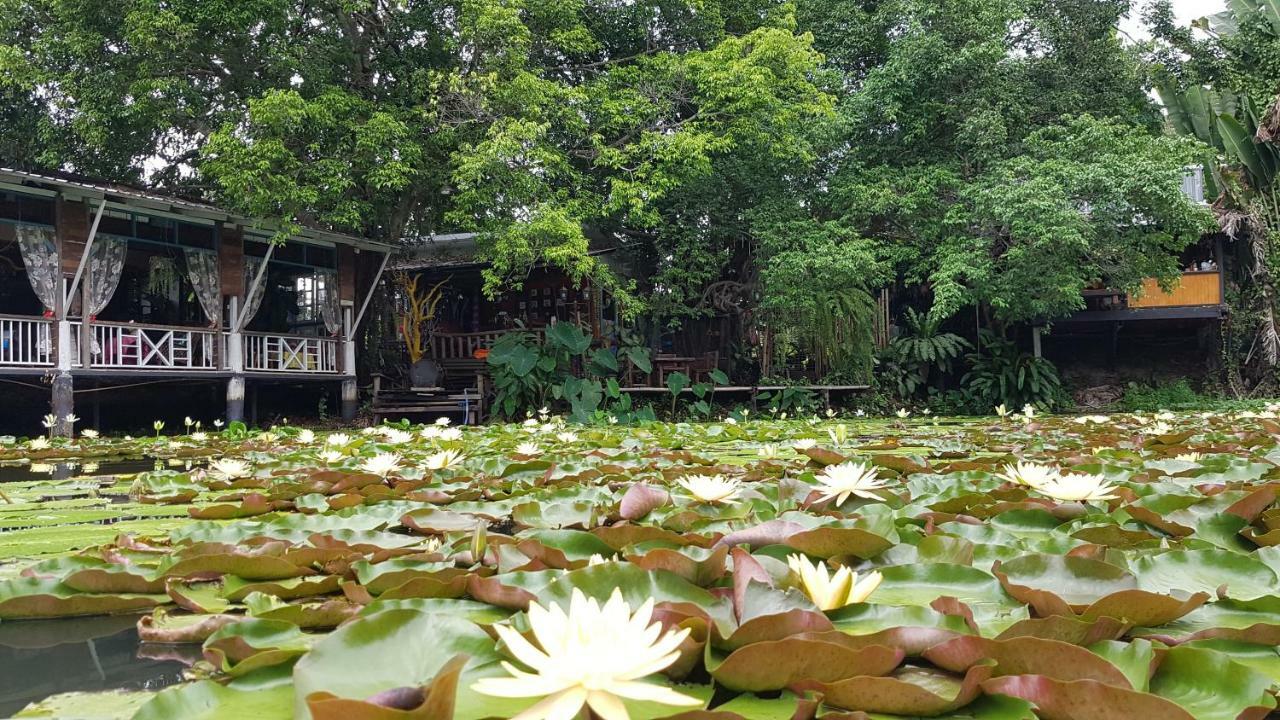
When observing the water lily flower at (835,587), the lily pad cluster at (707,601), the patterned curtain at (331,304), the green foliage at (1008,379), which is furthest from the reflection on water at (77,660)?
the green foliage at (1008,379)

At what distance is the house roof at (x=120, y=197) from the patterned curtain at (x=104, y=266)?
0.64 metres

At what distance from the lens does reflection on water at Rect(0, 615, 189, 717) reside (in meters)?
0.82

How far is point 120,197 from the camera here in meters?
8.41

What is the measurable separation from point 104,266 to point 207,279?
3.51ft

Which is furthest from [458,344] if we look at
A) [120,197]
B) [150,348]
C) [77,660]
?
[77,660]

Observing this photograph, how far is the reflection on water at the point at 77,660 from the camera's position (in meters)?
0.82

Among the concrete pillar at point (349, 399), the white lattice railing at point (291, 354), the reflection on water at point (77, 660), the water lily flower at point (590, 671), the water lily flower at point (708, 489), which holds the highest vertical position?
the white lattice railing at point (291, 354)

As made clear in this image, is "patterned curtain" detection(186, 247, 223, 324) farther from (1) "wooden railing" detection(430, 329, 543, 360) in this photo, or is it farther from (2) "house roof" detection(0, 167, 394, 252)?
(1) "wooden railing" detection(430, 329, 543, 360)

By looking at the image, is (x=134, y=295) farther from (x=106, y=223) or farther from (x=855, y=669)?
(x=855, y=669)

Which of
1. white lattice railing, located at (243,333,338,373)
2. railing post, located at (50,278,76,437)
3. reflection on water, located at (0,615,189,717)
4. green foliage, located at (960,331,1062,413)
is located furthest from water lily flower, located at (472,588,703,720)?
green foliage, located at (960,331,1062,413)

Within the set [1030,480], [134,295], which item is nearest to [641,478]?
[1030,480]

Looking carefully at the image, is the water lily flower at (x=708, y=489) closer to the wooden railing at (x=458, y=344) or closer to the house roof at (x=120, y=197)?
the house roof at (x=120, y=197)

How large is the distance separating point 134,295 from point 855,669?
43.7 feet

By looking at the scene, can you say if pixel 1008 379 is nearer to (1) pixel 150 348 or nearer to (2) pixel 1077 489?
(1) pixel 150 348
